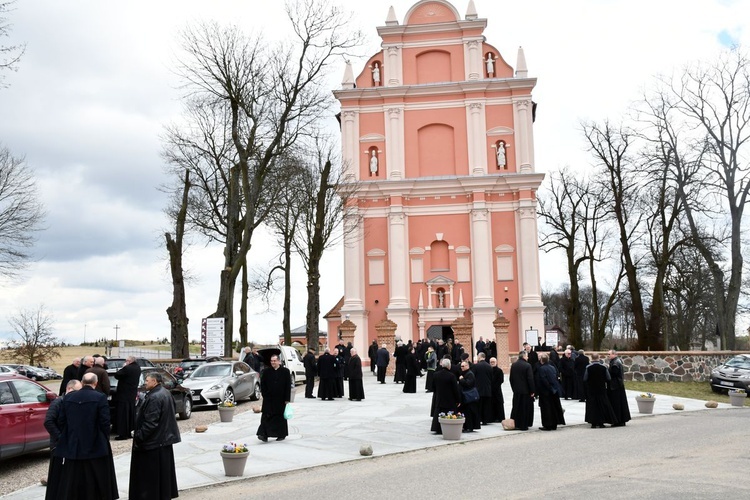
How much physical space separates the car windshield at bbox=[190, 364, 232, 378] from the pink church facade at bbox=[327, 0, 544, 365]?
1987 cm

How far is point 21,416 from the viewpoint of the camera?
444 inches

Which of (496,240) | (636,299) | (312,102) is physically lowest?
(636,299)

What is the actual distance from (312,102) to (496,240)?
54.4 ft

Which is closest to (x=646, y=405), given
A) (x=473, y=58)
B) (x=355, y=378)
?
(x=355, y=378)

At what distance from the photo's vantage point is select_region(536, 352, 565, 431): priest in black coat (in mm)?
14945

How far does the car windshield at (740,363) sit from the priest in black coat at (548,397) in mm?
12592

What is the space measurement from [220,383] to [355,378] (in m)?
3.90

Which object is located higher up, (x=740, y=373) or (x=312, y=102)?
(x=312, y=102)

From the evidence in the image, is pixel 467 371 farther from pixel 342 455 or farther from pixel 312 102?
pixel 312 102

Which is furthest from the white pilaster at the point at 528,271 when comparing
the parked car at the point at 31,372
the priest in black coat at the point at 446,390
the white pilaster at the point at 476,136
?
the parked car at the point at 31,372

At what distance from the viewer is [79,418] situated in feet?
25.9

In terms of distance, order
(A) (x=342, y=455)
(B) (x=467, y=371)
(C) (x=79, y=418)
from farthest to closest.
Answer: (B) (x=467, y=371)
(A) (x=342, y=455)
(C) (x=79, y=418)

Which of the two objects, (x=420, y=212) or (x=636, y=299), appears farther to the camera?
(x=420, y=212)

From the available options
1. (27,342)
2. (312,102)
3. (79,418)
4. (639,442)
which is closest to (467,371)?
(639,442)
